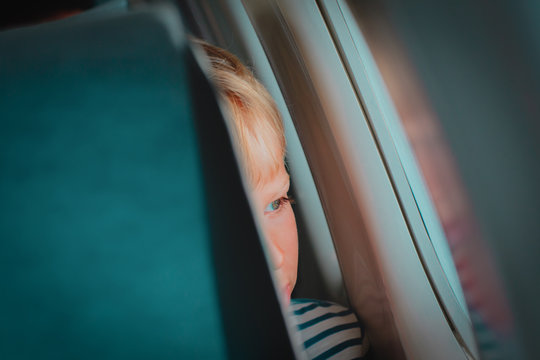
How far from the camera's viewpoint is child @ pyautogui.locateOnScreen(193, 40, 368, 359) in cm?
81

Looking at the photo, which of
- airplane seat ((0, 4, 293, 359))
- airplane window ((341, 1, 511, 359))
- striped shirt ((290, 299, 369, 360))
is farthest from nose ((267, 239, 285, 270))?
airplane seat ((0, 4, 293, 359))

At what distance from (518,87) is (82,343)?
1.34 ft

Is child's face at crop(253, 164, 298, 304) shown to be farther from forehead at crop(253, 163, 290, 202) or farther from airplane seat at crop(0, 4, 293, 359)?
airplane seat at crop(0, 4, 293, 359)

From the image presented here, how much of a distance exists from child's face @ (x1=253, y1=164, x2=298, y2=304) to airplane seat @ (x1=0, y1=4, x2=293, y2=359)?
512mm

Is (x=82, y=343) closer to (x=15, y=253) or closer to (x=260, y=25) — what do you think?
(x=15, y=253)

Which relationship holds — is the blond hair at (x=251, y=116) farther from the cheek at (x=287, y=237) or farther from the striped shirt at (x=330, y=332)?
the striped shirt at (x=330, y=332)

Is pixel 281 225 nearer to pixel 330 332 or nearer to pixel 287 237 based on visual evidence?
pixel 287 237

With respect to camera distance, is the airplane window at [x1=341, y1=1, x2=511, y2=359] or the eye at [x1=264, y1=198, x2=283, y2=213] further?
the eye at [x1=264, y1=198, x2=283, y2=213]

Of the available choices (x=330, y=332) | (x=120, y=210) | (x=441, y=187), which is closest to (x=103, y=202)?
(x=120, y=210)

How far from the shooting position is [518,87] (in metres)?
0.35

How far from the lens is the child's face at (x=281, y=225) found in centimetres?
82

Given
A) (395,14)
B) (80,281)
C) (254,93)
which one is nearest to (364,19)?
(395,14)

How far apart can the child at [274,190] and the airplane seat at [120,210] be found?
492mm

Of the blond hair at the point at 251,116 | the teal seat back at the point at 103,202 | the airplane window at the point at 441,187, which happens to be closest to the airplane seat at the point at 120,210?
the teal seat back at the point at 103,202
